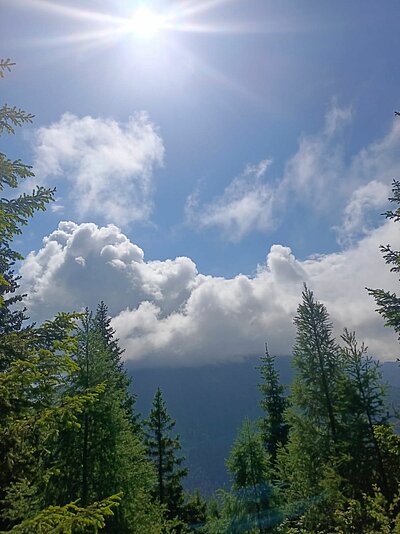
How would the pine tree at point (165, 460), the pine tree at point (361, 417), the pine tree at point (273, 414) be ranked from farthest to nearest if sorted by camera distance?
the pine tree at point (165, 460) < the pine tree at point (273, 414) < the pine tree at point (361, 417)

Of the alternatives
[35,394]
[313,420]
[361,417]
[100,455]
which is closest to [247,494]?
[313,420]

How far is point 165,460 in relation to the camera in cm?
3459

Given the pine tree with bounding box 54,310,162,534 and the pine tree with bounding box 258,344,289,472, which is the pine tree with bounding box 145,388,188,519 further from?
the pine tree with bounding box 54,310,162,534

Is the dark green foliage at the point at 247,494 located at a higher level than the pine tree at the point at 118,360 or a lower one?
lower

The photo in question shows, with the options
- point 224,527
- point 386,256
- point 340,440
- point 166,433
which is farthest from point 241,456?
point 386,256

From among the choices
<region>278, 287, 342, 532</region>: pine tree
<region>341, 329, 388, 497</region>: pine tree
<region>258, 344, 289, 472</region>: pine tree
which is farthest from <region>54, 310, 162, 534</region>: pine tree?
<region>258, 344, 289, 472</region>: pine tree

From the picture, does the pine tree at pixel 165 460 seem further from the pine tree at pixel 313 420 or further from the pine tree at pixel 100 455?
the pine tree at pixel 100 455

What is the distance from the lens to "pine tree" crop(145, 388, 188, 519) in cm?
3438

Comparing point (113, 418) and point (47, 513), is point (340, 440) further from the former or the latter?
point (47, 513)

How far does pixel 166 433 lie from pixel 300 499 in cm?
1804

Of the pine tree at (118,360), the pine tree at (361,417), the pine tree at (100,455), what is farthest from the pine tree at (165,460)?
the pine tree at (361,417)

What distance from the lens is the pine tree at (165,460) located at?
34.4 meters

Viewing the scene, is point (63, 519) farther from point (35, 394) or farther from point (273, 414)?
point (273, 414)

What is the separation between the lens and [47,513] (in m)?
6.10
